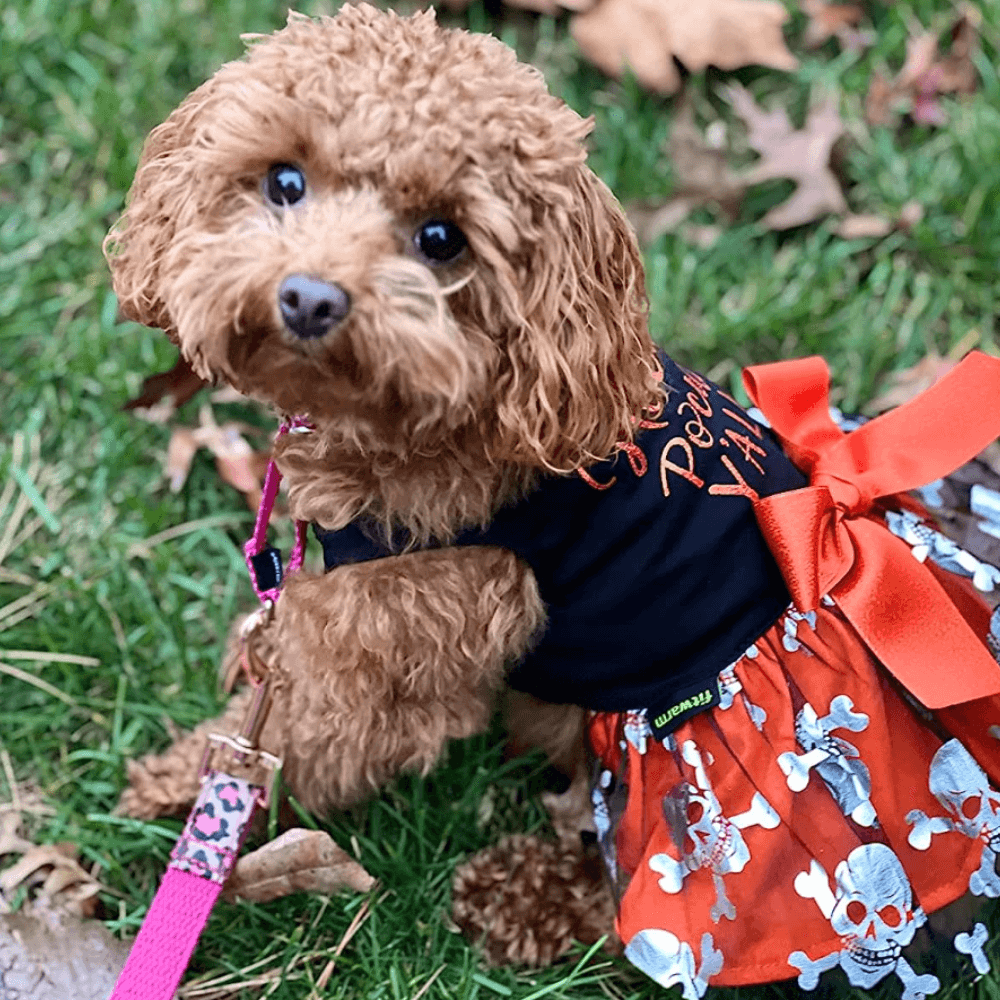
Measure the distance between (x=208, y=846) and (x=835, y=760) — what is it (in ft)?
3.39

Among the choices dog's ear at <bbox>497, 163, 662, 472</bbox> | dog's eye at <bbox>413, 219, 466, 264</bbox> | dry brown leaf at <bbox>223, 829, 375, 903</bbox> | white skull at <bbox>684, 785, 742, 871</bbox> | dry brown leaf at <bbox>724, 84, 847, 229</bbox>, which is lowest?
dry brown leaf at <bbox>223, 829, 375, 903</bbox>

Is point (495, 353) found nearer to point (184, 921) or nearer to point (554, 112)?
point (554, 112)

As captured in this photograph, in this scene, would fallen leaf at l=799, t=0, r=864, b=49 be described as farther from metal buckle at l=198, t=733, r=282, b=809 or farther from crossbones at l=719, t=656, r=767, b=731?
metal buckle at l=198, t=733, r=282, b=809

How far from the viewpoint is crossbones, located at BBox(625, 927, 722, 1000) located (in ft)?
6.15

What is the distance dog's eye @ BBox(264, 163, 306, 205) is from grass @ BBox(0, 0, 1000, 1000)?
3.91 ft

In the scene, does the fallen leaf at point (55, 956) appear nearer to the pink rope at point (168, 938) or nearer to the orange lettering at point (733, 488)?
the pink rope at point (168, 938)

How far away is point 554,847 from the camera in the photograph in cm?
235

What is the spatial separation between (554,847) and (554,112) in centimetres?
137

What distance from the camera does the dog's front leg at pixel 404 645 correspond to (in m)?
1.83

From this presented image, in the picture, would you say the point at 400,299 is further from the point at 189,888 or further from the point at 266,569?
the point at 189,888

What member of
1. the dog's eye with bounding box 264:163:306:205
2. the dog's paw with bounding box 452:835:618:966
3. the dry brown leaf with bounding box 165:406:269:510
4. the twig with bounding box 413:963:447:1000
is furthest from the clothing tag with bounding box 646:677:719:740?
the dry brown leaf with bounding box 165:406:269:510

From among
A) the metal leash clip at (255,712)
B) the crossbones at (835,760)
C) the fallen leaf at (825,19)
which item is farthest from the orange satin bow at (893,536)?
the fallen leaf at (825,19)

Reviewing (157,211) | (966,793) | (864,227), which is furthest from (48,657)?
(864,227)

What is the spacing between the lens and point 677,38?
11.2 feet
